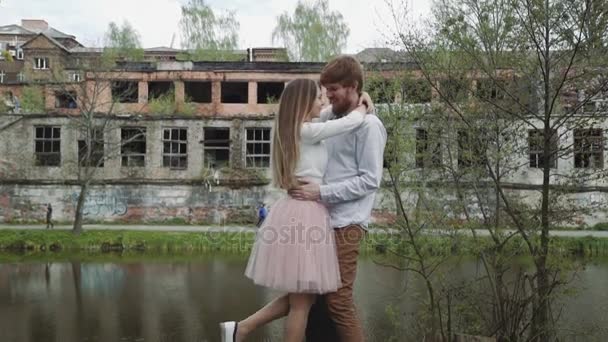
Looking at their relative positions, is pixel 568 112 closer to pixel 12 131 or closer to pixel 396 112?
pixel 396 112

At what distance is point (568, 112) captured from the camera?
572 centimetres

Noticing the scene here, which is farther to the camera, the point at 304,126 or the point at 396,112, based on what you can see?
the point at 396,112

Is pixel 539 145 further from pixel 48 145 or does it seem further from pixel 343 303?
pixel 48 145

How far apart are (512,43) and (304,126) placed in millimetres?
3499

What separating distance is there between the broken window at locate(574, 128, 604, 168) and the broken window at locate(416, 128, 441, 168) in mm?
1535

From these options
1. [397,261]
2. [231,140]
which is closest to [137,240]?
[231,140]

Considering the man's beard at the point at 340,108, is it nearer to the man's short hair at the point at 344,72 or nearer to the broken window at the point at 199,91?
the man's short hair at the point at 344,72

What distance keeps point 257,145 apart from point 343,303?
79.7 feet

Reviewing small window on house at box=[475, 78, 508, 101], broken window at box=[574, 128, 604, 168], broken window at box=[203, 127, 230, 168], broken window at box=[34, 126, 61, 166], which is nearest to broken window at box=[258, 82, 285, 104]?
broken window at box=[203, 127, 230, 168]

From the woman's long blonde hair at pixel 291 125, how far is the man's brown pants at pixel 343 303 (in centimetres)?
45

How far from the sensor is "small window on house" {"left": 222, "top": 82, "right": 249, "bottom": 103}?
33.1 m

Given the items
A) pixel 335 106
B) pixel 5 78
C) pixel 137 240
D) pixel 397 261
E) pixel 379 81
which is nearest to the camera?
pixel 335 106

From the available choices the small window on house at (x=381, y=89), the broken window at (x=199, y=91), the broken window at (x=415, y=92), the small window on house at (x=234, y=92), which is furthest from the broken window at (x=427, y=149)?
the broken window at (x=199, y=91)

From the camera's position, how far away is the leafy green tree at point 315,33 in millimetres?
37594
